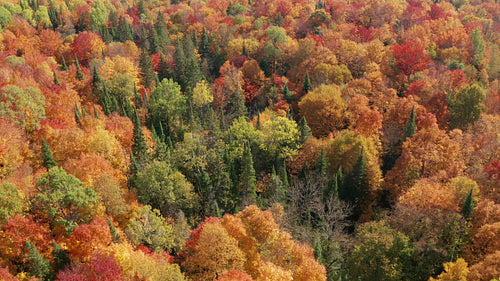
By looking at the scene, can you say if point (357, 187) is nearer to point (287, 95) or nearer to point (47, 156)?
point (287, 95)

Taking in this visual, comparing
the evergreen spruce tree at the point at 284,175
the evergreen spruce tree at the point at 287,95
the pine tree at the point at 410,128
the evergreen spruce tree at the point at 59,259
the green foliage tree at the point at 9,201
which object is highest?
the green foliage tree at the point at 9,201

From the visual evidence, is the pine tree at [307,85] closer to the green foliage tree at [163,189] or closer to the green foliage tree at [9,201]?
the green foliage tree at [163,189]

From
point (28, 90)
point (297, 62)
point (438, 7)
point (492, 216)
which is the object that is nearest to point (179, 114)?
point (28, 90)

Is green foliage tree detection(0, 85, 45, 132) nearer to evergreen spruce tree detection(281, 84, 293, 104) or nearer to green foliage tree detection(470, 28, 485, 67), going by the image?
evergreen spruce tree detection(281, 84, 293, 104)

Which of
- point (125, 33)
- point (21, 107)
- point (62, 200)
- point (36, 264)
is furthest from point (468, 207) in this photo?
point (125, 33)

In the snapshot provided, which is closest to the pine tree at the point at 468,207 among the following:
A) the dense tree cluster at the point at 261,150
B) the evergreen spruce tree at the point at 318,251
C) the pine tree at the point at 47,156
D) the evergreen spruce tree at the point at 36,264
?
the dense tree cluster at the point at 261,150
